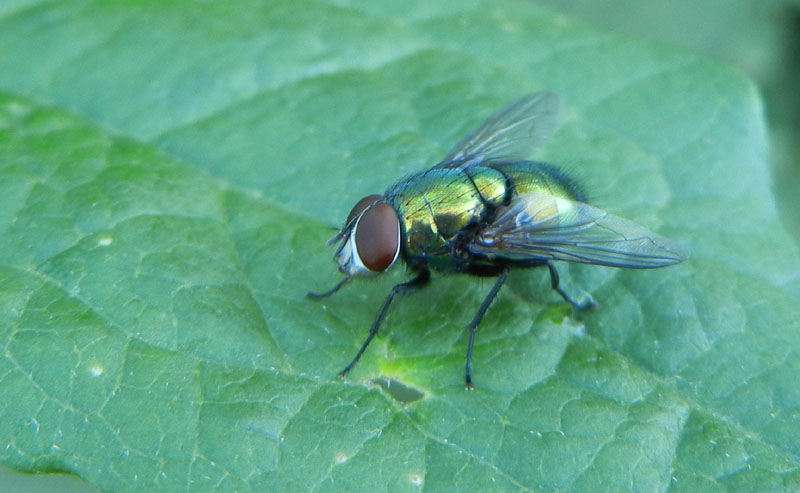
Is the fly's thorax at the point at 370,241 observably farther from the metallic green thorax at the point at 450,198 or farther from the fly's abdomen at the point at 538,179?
the fly's abdomen at the point at 538,179

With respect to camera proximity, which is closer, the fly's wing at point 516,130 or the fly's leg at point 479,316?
the fly's leg at point 479,316

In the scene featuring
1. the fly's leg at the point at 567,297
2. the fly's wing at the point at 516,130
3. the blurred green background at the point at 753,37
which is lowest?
the blurred green background at the point at 753,37

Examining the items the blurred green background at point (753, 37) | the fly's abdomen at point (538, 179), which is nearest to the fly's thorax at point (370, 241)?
the fly's abdomen at point (538, 179)

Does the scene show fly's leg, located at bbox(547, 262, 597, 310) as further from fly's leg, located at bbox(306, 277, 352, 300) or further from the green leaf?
fly's leg, located at bbox(306, 277, 352, 300)

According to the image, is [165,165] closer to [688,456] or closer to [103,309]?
[103,309]

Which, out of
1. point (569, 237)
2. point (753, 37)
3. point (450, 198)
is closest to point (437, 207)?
point (450, 198)

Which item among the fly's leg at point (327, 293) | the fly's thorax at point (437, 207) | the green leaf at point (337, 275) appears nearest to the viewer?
the green leaf at point (337, 275)

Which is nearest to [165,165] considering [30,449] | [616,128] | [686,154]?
[30,449]

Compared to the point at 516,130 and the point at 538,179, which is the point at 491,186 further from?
the point at 516,130
